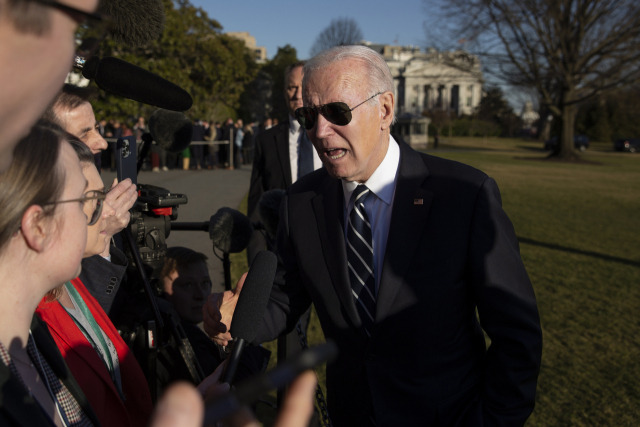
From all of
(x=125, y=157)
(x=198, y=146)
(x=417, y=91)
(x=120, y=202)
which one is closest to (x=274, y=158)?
(x=125, y=157)

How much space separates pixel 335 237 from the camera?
7.38 feet

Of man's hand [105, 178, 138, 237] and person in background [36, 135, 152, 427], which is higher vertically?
man's hand [105, 178, 138, 237]

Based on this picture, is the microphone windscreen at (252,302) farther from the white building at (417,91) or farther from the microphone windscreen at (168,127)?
the white building at (417,91)

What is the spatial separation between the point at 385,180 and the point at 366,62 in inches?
18.4

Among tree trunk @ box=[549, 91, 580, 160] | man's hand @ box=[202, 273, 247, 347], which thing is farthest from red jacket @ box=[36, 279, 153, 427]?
tree trunk @ box=[549, 91, 580, 160]

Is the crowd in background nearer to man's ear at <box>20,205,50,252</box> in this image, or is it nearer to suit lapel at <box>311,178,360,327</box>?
suit lapel at <box>311,178,360,327</box>

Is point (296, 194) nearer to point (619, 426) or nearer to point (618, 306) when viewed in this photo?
point (619, 426)

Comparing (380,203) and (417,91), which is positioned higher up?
(417,91)

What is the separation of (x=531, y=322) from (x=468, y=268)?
11.2 inches

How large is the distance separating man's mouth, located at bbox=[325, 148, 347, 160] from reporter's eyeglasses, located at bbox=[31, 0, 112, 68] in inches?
52.5

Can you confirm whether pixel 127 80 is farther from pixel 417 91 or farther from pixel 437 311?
pixel 417 91

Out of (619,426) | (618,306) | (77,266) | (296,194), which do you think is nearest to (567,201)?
(618,306)

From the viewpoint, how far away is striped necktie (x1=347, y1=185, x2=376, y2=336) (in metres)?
2.16

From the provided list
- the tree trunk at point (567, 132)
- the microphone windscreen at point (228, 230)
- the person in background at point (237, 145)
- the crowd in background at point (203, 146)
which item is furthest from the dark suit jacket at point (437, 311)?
the tree trunk at point (567, 132)
